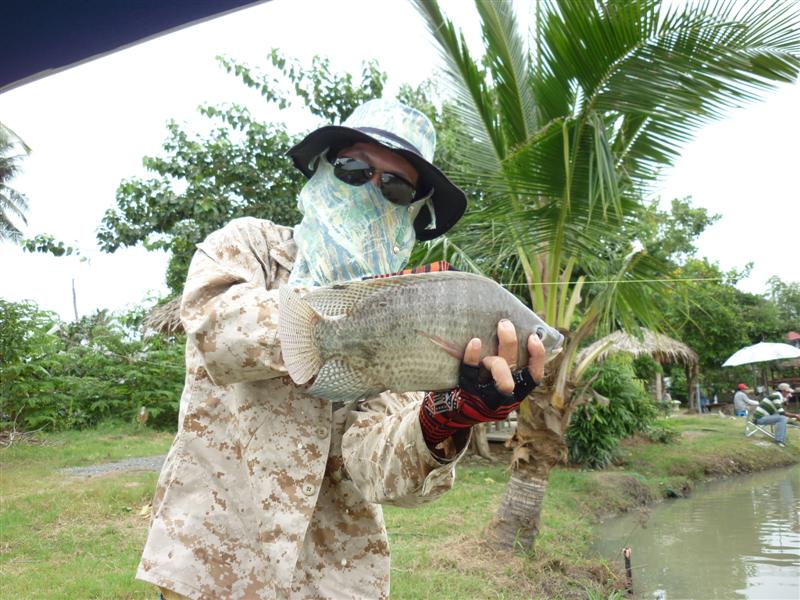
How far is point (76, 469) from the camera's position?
9383mm

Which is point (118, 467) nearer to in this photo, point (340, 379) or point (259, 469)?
point (259, 469)

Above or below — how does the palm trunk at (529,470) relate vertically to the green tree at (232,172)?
below

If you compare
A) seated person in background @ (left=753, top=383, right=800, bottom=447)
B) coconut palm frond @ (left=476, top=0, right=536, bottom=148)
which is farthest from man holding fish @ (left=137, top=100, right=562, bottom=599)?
seated person in background @ (left=753, top=383, right=800, bottom=447)

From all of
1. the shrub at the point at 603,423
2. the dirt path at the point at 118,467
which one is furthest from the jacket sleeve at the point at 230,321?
the shrub at the point at 603,423

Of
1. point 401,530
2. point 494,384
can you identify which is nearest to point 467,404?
point 494,384

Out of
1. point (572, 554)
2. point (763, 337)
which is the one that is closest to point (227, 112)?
point (572, 554)

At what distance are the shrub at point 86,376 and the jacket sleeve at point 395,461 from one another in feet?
35.9

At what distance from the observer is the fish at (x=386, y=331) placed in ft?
4.82

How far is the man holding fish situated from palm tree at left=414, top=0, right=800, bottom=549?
2181mm

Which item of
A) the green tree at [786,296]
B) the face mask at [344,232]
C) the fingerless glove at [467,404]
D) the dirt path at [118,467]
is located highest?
the green tree at [786,296]

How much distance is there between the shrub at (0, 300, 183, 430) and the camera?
38.6ft

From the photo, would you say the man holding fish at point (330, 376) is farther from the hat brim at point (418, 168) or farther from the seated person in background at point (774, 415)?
the seated person in background at point (774, 415)

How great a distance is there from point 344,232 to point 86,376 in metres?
13.7

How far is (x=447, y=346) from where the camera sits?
147cm
